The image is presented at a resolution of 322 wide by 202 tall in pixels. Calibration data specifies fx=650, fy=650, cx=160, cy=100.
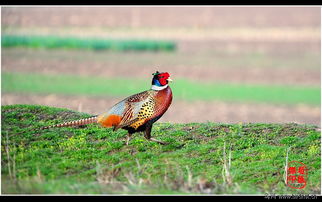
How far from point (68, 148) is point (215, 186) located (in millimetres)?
1622

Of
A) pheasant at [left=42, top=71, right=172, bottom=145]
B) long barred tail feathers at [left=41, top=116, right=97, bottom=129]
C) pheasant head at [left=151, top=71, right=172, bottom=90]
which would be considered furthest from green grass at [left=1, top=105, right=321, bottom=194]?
pheasant head at [left=151, top=71, right=172, bottom=90]

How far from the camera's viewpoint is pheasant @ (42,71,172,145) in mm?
6730

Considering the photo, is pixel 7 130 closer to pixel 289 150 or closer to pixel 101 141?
pixel 101 141

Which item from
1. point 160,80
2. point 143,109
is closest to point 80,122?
point 143,109

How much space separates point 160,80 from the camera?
674 cm

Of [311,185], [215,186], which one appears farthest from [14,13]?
[311,185]

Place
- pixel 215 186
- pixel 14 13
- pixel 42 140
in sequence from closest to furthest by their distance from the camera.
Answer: pixel 215 186 → pixel 42 140 → pixel 14 13

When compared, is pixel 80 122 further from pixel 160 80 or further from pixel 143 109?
pixel 160 80

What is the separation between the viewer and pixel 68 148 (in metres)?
6.94

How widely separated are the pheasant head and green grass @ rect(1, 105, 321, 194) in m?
0.69

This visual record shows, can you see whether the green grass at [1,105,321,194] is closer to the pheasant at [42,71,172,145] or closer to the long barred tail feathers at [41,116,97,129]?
the long barred tail feathers at [41,116,97,129]

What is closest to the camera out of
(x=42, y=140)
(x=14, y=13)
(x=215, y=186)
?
(x=215, y=186)

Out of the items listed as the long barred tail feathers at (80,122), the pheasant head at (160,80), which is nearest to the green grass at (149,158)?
the long barred tail feathers at (80,122)

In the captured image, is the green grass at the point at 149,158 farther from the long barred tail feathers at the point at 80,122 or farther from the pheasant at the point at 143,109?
the pheasant at the point at 143,109
